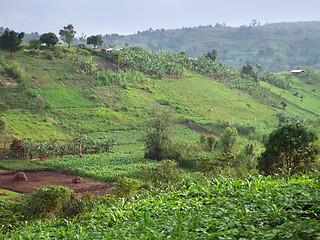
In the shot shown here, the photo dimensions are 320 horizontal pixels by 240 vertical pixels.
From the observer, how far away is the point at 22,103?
1478 inches

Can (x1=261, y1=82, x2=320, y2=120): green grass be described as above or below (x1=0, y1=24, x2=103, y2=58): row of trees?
below

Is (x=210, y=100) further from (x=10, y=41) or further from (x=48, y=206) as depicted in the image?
(x=48, y=206)

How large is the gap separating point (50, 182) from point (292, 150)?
14.5 metres

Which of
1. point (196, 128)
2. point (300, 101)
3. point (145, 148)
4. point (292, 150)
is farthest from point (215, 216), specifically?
point (300, 101)

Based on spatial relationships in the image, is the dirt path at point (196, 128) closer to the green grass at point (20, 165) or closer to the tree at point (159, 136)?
the tree at point (159, 136)

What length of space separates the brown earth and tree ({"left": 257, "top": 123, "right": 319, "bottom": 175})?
875 centimetres

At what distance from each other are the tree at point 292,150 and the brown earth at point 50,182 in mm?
8754

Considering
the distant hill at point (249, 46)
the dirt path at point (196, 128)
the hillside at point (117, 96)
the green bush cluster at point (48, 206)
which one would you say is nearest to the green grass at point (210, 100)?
the hillside at point (117, 96)

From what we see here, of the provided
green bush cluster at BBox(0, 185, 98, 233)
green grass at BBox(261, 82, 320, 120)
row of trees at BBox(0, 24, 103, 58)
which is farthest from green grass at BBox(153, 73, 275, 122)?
green bush cluster at BBox(0, 185, 98, 233)

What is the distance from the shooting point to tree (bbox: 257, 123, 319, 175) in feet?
43.3

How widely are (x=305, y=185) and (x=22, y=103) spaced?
115 feet

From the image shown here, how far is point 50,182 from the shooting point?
21.2 meters

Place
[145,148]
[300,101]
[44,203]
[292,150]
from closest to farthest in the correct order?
[44,203], [292,150], [145,148], [300,101]

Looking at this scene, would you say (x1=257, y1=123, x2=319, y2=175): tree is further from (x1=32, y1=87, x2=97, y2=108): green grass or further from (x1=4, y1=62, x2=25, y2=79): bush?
(x1=4, y1=62, x2=25, y2=79): bush
